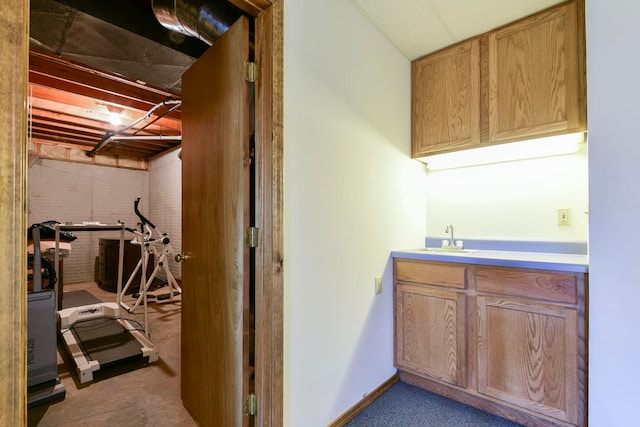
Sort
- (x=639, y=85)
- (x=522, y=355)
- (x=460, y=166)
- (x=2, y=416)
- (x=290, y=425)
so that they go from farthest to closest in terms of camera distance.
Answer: (x=460, y=166), (x=522, y=355), (x=290, y=425), (x=639, y=85), (x=2, y=416)

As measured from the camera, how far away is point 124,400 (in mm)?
2014

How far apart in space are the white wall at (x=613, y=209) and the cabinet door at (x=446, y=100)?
0.72 m

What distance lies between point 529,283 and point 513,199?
32.4 inches

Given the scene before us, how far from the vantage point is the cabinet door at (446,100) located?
2.13 meters

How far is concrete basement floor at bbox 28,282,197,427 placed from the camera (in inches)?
71.2

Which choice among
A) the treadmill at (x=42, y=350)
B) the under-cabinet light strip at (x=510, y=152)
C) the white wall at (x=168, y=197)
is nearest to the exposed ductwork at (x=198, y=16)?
the under-cabinet light strip at (x=510, y=152)

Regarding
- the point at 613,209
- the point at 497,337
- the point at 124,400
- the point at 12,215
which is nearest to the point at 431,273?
the point at 497,337

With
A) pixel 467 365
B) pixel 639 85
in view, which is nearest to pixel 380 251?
pixel 467 365

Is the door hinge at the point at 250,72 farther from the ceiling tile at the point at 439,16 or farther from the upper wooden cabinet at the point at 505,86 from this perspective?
the upper wooden cabinet at the point at 505,86

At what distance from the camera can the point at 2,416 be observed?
2.32 feet

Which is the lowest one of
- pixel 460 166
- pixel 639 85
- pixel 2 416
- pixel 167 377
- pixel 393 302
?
pixel 167 377

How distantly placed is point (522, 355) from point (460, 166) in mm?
1448

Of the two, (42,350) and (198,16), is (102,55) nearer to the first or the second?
(198,16)

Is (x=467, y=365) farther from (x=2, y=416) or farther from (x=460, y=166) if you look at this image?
(x=2, y=416)
